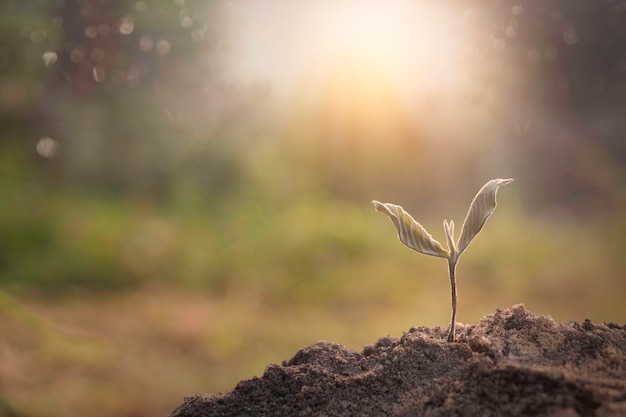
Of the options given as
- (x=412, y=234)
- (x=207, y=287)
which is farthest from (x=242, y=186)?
(x=412, y=234)

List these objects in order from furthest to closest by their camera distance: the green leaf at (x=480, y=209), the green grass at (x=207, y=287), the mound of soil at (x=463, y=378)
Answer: the green grass at (x=207, y=287) → the green leaf at (x=480, y=209) → the mound of soil at (x=463, y=378)

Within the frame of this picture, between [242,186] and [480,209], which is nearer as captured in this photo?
[480,209]

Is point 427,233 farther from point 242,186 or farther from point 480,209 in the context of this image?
point 242,186

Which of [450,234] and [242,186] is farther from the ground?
[242,186]

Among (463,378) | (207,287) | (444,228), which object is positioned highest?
(207,287)

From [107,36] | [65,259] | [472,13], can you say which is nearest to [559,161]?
[472,13]

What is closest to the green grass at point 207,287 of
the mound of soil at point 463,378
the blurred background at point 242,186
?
the blurred background at point 242,186

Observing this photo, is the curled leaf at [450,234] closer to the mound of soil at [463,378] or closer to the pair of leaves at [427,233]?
the pair of leaves at [427,233]
